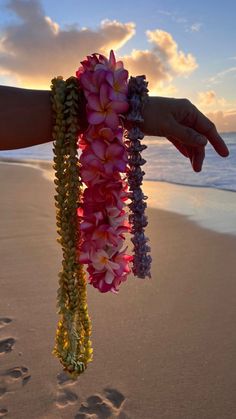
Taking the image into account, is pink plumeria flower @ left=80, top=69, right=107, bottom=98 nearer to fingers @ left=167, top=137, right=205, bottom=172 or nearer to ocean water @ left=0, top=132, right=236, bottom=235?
fingers @ left=167, top=137, right=205, bottom=172

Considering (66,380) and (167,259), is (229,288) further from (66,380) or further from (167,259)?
(66,380)

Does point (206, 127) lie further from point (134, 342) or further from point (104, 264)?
point (134, 342)

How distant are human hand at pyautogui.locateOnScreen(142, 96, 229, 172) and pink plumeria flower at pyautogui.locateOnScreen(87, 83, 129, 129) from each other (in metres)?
0.09

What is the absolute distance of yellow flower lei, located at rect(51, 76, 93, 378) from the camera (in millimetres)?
1325

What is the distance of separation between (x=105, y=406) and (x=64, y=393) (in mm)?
235

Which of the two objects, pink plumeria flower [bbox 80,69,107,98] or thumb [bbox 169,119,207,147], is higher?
pink plumeria flower [bbox 80,69,107,98]

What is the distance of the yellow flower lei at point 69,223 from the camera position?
1.33 metres

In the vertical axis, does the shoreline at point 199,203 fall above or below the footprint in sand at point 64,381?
above

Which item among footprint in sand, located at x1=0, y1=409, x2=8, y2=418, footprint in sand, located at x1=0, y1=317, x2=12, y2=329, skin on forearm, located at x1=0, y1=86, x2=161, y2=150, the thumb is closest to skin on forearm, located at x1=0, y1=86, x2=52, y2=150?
skin on forearm, located at x1=0, y1=86, x2=161, y2=150

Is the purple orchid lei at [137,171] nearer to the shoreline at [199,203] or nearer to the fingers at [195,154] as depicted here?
the fingers at [195,154]

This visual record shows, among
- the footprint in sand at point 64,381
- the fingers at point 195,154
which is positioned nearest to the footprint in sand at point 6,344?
the footprint in sand at point 64,381

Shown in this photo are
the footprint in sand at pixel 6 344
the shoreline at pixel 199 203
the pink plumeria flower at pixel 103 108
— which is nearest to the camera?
the pink plumeria flower at pixel 103 108

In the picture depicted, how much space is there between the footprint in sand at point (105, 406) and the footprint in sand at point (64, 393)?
72 mm

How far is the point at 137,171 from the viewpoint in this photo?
140 cm
